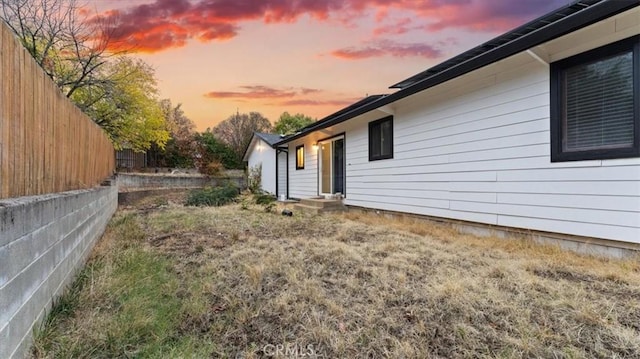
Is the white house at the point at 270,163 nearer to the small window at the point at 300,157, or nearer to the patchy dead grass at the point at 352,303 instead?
the small window at the point at 300,157

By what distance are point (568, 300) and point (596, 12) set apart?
289 centimetres

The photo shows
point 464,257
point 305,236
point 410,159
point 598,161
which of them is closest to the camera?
point 598,161

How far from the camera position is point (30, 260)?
183 cm

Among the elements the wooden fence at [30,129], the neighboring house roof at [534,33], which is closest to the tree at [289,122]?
the neighboring house roof at [534,33]

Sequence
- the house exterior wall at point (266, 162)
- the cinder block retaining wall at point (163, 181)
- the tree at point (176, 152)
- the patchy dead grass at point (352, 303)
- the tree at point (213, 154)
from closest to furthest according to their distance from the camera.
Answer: the patchy dead grass at point (352, 303), the cinder block retaining wall at point (163, 181), the house exterior wall at point (266, 162), the tree at point (176, 152), the tree at point (213, 154)

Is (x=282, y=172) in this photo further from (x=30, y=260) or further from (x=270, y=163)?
(x=30, y=260)

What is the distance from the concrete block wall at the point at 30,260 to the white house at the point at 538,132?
16.5ft

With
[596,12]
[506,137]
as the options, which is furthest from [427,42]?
[596,12]

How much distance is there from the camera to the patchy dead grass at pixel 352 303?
1.95 metres

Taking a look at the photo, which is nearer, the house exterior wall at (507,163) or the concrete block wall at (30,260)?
the concrete block wall at (30,260)

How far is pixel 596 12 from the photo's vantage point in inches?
126

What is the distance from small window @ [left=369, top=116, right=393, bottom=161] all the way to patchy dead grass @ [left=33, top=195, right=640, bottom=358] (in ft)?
11.2

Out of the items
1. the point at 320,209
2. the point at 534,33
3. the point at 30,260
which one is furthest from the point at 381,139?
the point at 30,260

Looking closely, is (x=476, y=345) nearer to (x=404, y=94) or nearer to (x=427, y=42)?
(x=404, y=94)
